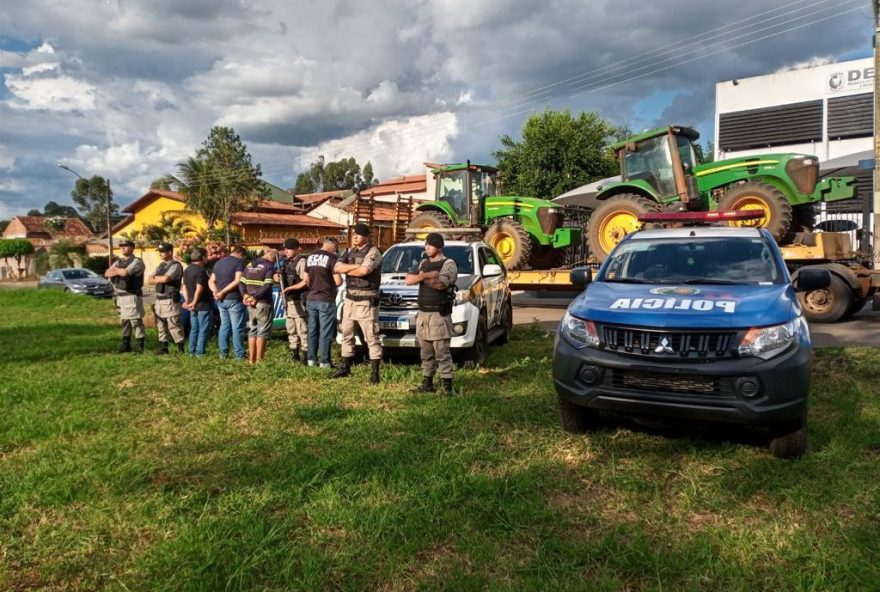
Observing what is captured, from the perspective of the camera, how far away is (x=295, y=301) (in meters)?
7.55

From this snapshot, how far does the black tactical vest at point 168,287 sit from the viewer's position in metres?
8.05

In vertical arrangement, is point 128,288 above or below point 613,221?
below

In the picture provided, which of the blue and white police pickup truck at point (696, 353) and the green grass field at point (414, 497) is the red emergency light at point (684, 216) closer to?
the blue and white police pickup truck at point (696, 353)

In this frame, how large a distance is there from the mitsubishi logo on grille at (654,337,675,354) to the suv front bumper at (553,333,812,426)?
7 cm

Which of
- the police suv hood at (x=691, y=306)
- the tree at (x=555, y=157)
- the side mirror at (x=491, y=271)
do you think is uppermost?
the tree at (x=555, y=157)

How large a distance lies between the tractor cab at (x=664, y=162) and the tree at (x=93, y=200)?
6714 centimetres

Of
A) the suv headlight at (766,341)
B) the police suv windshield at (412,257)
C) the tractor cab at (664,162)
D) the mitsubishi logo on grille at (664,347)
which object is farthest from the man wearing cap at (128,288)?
the tractor cab at (664,162)

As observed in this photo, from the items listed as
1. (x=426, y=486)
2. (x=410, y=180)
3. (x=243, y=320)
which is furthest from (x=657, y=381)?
(x=410, y=180)

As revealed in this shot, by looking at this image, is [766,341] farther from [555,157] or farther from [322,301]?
[555,157]

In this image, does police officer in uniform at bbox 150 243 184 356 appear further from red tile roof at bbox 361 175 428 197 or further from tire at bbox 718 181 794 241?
red tile roof at bbox 361 175 428 197

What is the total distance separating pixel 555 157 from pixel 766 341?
27943mm

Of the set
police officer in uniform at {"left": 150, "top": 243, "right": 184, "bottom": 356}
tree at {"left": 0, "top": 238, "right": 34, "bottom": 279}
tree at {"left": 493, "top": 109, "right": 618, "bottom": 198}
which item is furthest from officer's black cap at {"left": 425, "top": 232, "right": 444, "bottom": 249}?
tree at {"left": 0, "top": 238, "right": 34, "bottom": 279}

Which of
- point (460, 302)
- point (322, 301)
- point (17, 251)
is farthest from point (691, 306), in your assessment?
point (17, 251)

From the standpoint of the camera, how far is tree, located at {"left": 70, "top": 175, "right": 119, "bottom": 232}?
222ft
